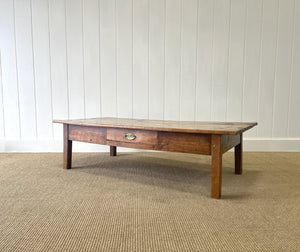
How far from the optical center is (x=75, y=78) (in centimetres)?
298

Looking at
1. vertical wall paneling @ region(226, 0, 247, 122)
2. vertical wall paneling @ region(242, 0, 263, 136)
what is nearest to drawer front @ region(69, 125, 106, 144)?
vertical wall paneling @ region(226, 0, 247, 122)

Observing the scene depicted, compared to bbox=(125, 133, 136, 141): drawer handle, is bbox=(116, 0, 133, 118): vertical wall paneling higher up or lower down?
higher up

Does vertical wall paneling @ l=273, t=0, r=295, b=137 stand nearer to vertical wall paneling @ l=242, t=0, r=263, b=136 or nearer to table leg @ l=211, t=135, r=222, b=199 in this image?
vertical wall paneling @ l=242, t=0, r=263, b=136

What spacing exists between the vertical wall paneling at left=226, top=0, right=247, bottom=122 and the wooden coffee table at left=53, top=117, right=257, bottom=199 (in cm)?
101

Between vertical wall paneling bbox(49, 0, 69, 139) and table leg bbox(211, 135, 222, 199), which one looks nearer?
table leg bbox(211, 135, 222, 199)

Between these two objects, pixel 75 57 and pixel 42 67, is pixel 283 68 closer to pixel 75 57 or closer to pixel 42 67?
pixel 75 57

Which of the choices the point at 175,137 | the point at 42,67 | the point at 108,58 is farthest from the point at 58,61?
the point at 175,137

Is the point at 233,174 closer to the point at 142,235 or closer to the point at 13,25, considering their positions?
the point at 142,235

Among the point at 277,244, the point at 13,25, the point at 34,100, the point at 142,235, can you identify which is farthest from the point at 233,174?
the point at 13,25

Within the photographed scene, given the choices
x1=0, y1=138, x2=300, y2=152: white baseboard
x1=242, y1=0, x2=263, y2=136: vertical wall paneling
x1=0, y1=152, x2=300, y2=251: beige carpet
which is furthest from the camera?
x1=0, y1=138, x2=300, y2=152: white baseboard

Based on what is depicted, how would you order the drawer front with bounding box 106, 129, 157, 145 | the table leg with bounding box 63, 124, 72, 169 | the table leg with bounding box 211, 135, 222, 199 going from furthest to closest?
the table leg with bounding box 63, 124, 72, 169 < the drawer front with bounding box 106, 129, 157, 145 < the table leg with bounding box 211, 135, 222, 199

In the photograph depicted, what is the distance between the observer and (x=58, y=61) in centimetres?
296

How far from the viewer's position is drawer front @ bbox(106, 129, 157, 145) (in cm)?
172

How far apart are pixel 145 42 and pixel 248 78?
1.24 metres
